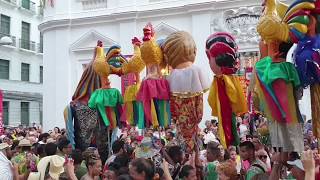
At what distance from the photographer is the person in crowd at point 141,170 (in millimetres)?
3609

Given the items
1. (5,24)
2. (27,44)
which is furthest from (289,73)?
(27,44)

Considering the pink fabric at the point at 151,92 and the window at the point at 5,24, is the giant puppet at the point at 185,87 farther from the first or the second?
the window at the point at 5,24

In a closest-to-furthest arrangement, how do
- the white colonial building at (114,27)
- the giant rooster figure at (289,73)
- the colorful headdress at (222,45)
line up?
the giant rooster figure at (289,73) → the colorful headdress at (222,45) → the white colonial building at (114,27)

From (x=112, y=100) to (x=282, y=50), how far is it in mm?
2997

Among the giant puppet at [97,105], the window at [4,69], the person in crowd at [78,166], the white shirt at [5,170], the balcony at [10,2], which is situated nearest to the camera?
the white shirt at [5,170]

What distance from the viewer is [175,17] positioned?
13711 mm

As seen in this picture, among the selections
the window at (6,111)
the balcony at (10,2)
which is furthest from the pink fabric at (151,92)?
the balcony at (10,2)

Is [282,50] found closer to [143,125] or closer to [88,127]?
[143,125]

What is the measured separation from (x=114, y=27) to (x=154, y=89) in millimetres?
9592

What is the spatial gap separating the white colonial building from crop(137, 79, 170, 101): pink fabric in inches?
286

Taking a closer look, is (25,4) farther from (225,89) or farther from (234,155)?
(225,89)

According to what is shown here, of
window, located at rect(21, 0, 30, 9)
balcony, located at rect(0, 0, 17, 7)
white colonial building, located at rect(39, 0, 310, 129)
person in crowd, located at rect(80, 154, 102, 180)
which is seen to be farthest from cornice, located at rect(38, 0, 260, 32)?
window, located at rect(21, 0, 30, 9)

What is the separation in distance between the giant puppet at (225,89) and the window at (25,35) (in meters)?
21.5

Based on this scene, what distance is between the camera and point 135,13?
14.0 meters
